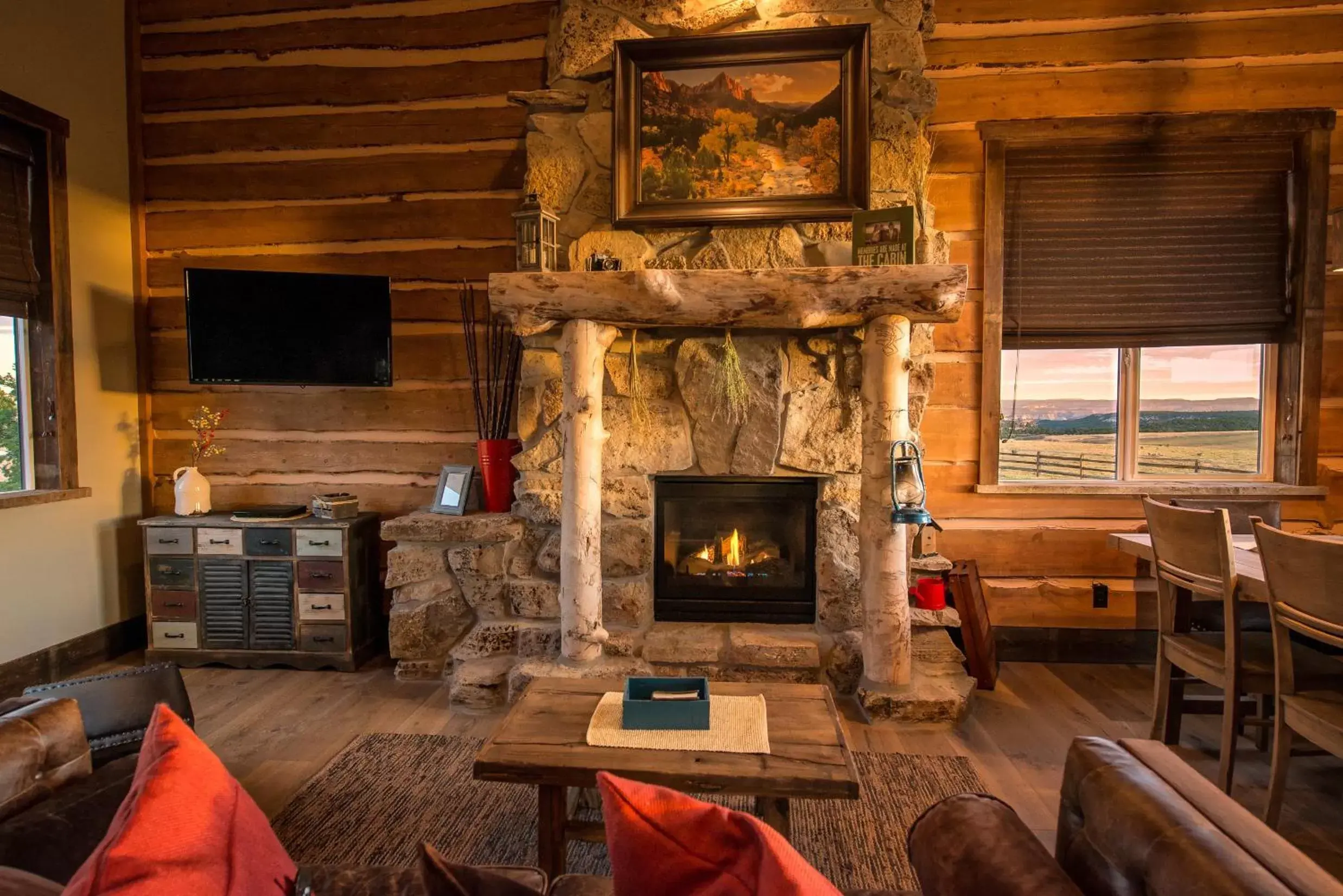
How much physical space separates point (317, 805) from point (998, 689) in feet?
8.87

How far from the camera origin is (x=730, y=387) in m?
2.98

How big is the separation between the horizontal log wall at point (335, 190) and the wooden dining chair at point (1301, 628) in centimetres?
323

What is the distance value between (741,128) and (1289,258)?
2.66 meters

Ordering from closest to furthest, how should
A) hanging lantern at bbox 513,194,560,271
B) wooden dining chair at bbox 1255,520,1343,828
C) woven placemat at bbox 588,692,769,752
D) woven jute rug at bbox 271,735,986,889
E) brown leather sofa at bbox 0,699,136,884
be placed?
brown leather sofa at bbox 0,699,136,884
woven placemat at bbox 588,692,769,752
wooden dining chair at bbox 1255,520,1343,828
woven jute rug at bbox 271,735,986,889
hanging lantern at bbox 513,194,560,271

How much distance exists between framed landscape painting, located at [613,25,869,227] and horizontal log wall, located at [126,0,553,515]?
30.8 inches

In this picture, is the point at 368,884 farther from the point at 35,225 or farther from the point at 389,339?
the point at 35,225

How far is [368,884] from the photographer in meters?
1.10

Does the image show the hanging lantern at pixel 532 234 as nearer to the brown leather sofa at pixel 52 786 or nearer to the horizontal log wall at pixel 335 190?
the horizontal log wall at pixel 335 190

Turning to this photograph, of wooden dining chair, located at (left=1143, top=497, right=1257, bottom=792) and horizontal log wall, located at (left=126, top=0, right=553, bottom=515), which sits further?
horizontal log wall, located at (left=126, top=0, right=553, bottom=515)

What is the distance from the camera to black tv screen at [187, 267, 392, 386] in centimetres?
337

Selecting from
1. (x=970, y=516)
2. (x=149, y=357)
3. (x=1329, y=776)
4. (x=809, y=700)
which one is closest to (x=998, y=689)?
(x=970, y=516)

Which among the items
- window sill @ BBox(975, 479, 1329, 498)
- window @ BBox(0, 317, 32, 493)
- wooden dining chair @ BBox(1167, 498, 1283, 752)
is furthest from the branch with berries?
wooden dining chair @ BBox(1167, 498, 1283, 752)

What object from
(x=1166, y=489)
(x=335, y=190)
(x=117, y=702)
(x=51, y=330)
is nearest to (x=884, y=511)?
(x=1166, y=489)

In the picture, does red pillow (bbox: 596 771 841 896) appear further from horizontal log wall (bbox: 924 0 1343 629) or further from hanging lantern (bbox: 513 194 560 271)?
horizontal log wall (bbox: 924 0 1343 629)
